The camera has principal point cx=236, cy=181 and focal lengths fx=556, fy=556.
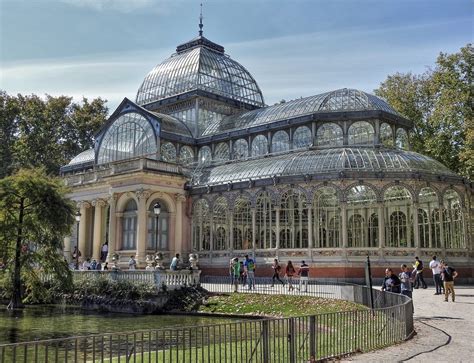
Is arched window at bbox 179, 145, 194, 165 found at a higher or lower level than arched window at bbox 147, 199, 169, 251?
higher

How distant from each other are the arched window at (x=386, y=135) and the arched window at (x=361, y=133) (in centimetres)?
107

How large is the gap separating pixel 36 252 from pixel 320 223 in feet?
54.2

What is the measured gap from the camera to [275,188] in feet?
112

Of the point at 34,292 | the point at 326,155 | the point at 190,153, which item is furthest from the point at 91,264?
the point at 326,155

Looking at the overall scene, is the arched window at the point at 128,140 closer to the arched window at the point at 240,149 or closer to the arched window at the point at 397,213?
the arched window at the point at 240,149

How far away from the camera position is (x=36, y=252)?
2670 cm

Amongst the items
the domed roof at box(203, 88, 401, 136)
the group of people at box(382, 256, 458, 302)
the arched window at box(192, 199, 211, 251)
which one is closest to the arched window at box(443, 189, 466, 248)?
the group of people at box(382, 256, 458, 302)

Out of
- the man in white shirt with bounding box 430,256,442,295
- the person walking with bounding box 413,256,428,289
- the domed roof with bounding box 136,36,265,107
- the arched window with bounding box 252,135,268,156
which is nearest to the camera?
the man in white shirt with bounding box 430,256,442,295

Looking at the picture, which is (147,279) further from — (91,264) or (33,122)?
(33,122)

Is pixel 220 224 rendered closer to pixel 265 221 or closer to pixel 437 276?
pixel 265 221

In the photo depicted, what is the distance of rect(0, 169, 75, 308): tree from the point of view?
2617 centimetres

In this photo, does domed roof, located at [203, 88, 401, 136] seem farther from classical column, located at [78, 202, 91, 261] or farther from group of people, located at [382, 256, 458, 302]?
group of people, located at [382, 256, 458, 302]

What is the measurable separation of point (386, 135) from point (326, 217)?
27.0ft

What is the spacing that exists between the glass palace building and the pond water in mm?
6279
